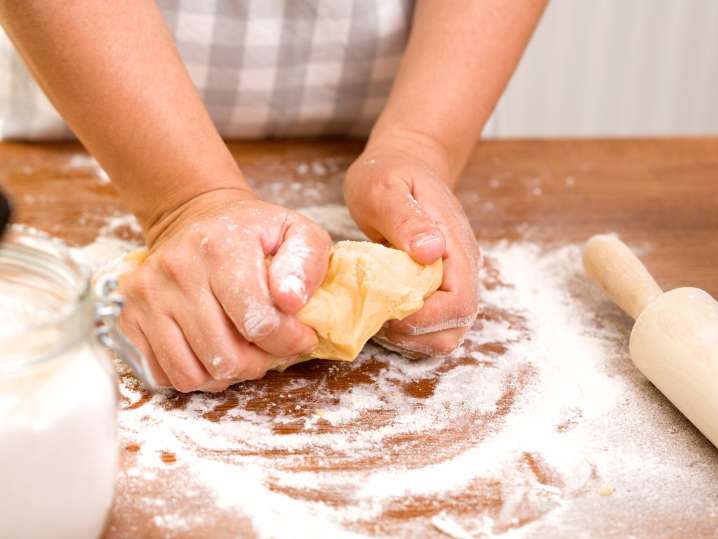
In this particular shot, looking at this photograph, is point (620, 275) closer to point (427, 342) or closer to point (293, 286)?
point (427, 342)

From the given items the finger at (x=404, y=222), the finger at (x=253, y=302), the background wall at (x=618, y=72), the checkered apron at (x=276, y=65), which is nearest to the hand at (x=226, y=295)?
the finger at (x=253, y=302)

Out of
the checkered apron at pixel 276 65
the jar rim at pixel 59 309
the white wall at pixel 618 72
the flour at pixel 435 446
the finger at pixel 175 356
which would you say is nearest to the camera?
the jar rim at pixel 59 309

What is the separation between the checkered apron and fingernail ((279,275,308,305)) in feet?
1.95

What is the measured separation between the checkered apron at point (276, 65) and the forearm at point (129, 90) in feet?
0.95

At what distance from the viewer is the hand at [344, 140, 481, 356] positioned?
1.00 meters

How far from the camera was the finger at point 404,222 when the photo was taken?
99 centimetres

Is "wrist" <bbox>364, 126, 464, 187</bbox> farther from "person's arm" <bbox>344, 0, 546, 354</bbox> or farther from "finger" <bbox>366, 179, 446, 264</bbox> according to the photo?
"finger" <bbox>366, 179, 446, 264</bbox>

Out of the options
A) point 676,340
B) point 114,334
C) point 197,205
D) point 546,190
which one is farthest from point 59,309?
point 546,190

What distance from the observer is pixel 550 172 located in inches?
58.2

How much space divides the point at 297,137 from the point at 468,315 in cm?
63

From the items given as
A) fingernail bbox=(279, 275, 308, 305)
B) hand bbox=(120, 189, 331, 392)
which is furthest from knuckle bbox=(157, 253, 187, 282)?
fingernail bbox=(279, 275, 308, 305)

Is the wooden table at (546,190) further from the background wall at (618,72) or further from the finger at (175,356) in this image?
the background wall at (618,72)

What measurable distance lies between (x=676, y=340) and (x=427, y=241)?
0.90ft

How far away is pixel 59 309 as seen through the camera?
710 millimetres
